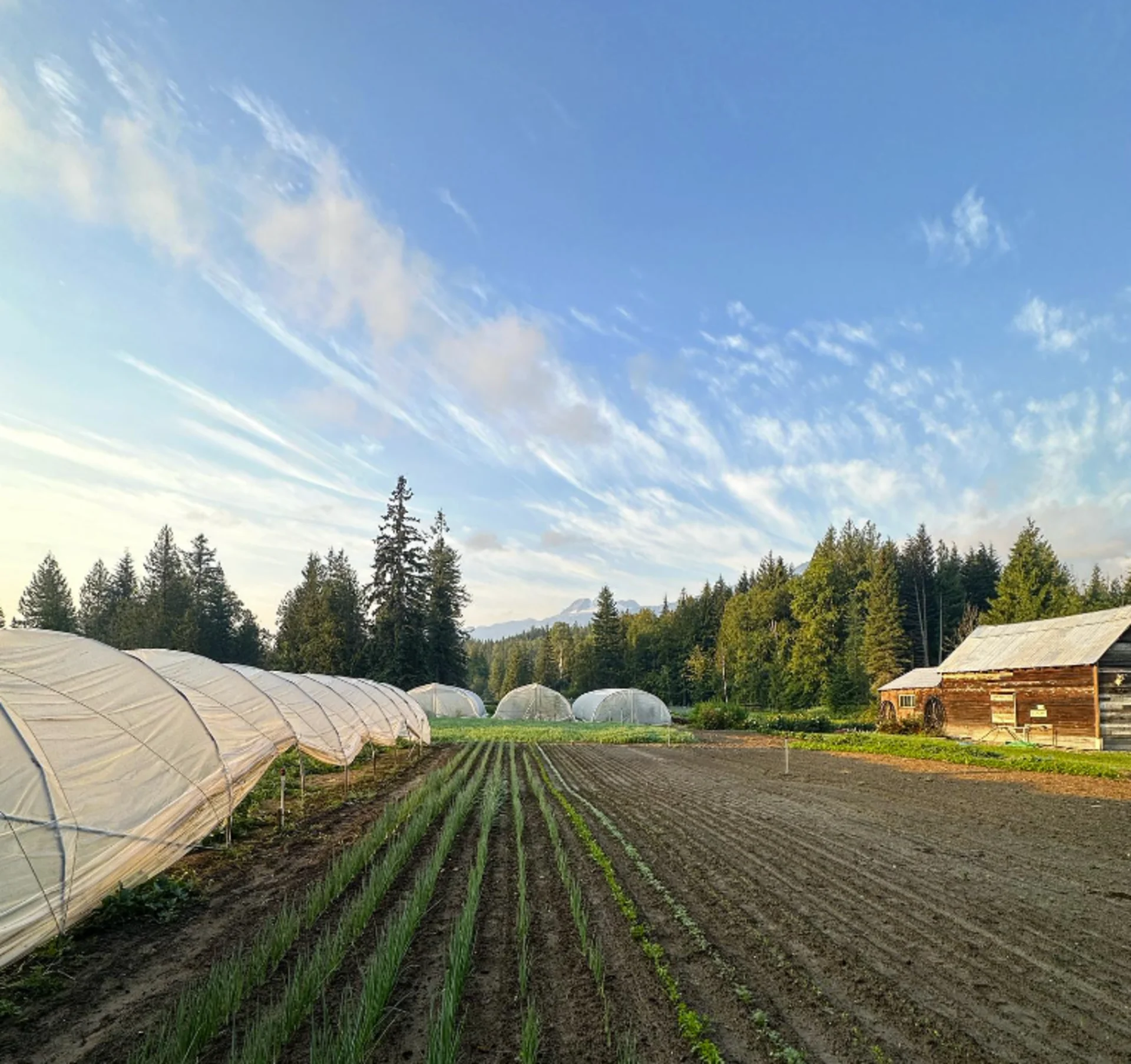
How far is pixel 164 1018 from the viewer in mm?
4098

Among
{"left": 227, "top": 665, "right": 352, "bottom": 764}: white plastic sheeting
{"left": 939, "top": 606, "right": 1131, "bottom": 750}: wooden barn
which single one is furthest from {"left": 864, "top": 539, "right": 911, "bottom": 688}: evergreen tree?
{"left": 227, "top": 665, "right": 352, "bottom": 764}: white plastic sheeting

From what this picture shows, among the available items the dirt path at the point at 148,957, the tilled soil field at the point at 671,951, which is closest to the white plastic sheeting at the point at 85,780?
the dirt path at the point at 148,957

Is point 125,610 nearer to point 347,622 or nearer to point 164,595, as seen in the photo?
point 164,595

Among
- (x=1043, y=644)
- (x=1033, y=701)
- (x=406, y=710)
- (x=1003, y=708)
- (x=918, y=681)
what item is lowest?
(x=406, y=710)

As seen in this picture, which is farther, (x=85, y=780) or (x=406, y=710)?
(x=406, y=710)

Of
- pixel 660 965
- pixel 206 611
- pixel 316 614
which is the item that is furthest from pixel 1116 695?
pixel 206 611

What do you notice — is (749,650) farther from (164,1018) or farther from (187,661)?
(164,1018)

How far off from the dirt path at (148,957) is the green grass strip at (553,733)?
2151 cm

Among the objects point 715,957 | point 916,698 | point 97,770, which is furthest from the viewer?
point 916,698

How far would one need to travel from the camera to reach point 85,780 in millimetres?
5898

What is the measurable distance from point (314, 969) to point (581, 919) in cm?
221

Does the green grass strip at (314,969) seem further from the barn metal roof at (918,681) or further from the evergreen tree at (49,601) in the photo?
the evergreen tree at (49,601)

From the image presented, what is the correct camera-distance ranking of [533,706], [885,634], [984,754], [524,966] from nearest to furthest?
[524,966] → [984,754] → [533,706] → [885,634]

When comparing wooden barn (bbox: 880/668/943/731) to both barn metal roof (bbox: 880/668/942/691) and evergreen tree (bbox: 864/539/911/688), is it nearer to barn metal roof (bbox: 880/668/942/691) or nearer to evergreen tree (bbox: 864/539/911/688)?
barn metal roof (bbox: 880/668/942/691)
